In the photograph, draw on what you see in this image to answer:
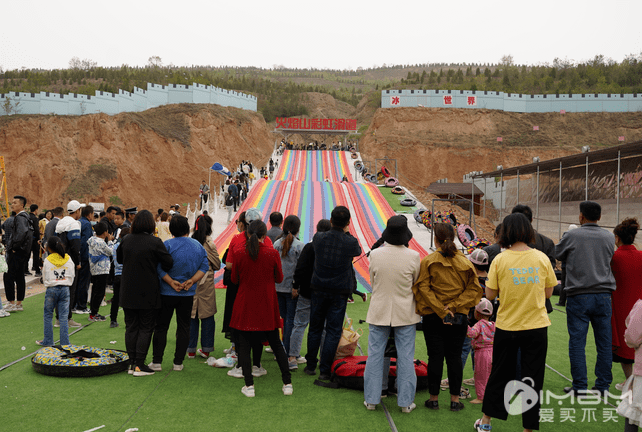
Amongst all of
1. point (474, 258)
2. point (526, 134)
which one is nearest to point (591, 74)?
point (526, 134)

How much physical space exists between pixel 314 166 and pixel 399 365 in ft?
91.3

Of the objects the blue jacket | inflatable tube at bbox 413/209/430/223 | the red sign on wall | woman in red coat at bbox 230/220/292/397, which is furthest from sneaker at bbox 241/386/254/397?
the red sign on wall

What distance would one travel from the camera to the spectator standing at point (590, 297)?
4.20 meters

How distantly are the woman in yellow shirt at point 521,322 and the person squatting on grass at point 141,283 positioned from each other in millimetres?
3010

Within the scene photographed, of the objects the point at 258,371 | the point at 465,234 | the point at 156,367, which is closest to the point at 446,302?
the point at 258,371

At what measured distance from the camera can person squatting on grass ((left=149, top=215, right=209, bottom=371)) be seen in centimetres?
471

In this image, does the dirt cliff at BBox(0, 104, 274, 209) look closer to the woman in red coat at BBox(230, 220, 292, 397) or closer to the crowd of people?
the crowd of people

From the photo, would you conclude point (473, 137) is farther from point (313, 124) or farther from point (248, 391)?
point (248, 391)

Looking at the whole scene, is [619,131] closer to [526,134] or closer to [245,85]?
[526,134]

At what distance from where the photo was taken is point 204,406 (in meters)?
3.97

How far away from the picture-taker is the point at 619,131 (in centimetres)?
4231

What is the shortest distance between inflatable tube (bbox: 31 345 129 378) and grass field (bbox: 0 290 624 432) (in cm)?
7

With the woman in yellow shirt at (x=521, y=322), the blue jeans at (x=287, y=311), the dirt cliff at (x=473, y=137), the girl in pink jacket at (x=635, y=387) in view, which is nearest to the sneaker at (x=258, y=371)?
the blue jeans at (x=287, y=311)

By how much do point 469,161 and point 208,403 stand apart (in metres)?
39.8
